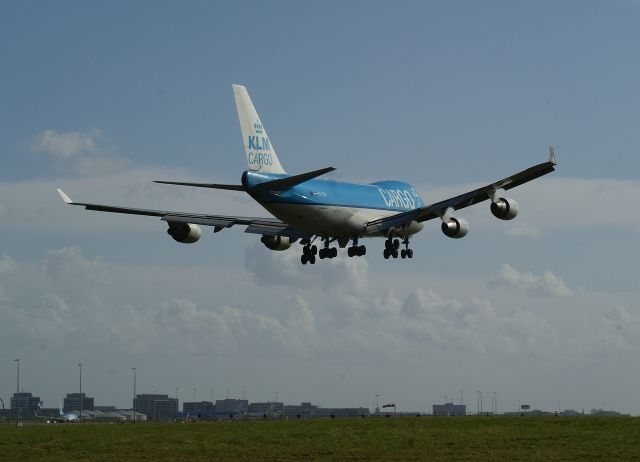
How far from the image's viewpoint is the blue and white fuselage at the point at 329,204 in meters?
64.3

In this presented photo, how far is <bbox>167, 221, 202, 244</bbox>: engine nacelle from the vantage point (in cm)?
6956

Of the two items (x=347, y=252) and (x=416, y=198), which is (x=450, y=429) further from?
(x=416, y=198)

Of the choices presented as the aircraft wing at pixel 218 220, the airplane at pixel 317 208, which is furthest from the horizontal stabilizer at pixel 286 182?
the aircraft wing at pixel 218 220

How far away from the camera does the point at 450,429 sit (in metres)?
67.5

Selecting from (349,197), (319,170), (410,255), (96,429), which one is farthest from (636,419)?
(96,429)

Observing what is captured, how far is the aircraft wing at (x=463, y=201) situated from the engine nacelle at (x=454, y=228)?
999mm

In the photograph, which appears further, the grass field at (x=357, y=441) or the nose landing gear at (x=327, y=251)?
the nose landing gear at (x=327, y=251)

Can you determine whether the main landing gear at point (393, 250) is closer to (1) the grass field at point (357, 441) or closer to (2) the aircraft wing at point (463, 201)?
(2) the aircraft wing at point (463, 201)

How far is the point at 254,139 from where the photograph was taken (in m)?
65.9

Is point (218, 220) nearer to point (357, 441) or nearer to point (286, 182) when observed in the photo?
point (286, 182)

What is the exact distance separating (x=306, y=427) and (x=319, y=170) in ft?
76.2

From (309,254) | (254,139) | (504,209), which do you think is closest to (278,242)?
(309,254)

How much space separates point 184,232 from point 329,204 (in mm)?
10552

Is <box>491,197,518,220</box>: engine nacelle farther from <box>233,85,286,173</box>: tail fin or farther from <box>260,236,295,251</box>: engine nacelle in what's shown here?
<box>260,236,295,251</box>: engine nacelle
